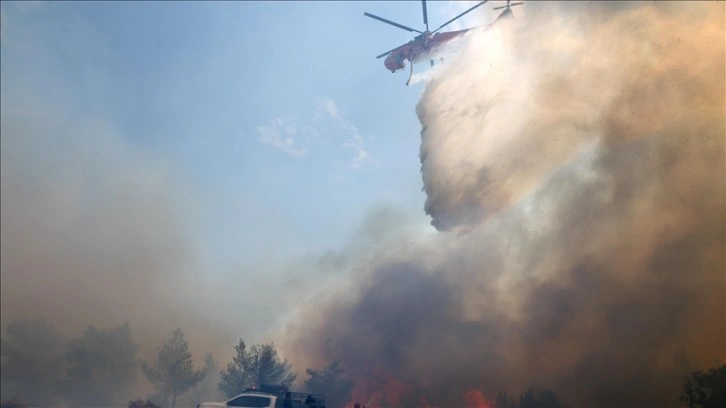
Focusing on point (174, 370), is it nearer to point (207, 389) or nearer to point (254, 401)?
point (207, 389)

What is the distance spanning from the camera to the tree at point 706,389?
2725 centimetres

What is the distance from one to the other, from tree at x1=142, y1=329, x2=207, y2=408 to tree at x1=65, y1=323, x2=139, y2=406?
15.6ft

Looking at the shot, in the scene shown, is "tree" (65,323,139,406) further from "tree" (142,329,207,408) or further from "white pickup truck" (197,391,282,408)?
"white pickup truck" (197,391,282,408)

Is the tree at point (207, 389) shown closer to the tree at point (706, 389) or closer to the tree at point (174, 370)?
the tree at point (174, 370)

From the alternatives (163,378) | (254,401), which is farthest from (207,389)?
(254,401)

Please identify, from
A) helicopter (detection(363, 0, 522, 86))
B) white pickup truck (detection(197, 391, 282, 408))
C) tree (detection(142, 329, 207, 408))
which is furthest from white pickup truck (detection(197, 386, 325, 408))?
tree (detection(142, 329, 207, 408))

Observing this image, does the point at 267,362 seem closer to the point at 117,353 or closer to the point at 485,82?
the point at 117,353

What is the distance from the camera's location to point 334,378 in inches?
1422

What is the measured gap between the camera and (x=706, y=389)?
27.9 m

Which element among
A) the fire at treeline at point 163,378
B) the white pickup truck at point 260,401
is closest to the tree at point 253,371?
the fire at treeline at point 163,378

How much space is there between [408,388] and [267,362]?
10276 millimetres

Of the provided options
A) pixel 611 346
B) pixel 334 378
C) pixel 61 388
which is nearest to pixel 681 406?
pixel 611 346

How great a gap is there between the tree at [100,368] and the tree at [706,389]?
43.4 m

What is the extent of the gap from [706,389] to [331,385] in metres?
23.0
